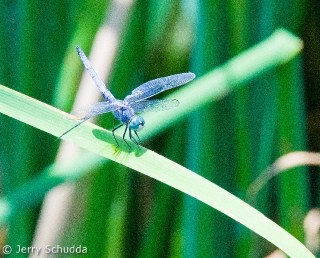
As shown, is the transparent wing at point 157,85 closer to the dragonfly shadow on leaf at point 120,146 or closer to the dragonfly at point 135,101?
the dragonfly at point 135,101

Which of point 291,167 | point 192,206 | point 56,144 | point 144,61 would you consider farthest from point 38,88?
point 291,167

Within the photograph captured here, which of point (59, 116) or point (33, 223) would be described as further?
point (33, 223)

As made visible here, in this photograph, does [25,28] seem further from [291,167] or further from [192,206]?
[291,167]

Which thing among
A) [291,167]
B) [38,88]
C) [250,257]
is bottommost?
[250,257]

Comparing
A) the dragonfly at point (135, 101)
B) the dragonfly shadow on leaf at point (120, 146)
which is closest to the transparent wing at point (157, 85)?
the dragonfly at point (135, 101)

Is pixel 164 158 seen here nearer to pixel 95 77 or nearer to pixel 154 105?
pixel 154 105

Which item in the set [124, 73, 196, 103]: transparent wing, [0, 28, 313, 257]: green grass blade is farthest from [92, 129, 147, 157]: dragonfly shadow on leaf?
[124, 73, 196, 103]: transparent wing

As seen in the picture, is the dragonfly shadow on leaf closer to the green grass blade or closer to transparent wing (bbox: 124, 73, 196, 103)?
the green grass blade
